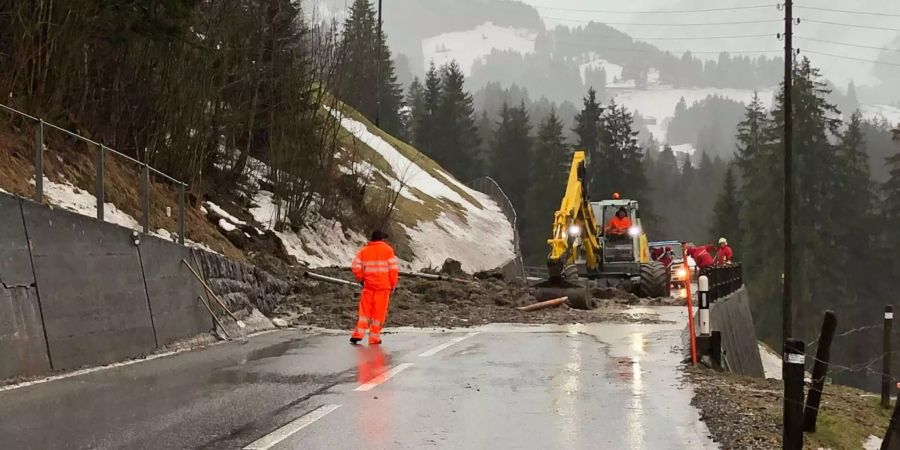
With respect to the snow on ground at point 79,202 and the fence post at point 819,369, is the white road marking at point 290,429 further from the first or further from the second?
A: the snow on ground at point 79,202

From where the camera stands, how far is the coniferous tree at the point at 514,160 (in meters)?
91.9

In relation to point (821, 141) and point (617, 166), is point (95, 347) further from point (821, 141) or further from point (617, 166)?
point (617, 166)

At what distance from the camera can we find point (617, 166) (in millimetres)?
89062

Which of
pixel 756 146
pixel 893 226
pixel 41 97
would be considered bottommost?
pixel 893 226

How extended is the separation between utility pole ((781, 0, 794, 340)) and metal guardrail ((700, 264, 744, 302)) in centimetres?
212

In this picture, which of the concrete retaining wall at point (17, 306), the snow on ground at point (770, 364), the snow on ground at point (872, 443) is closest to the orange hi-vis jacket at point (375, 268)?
the concrete retaining wall at point (17, 306)

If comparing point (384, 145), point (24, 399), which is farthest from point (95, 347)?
point (384, 145)

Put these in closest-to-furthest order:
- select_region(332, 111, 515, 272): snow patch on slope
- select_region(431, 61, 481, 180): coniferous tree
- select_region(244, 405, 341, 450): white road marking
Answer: select_region(244, 405, 341, 450): white road marking < select_region(332, 111, 515, 272): snow patch on slope < select_region(431, 61, 481, 180): coniferous tree

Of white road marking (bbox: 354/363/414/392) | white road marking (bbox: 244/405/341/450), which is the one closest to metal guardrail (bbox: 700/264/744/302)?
white road marking (bbox: 354/363/414/392)

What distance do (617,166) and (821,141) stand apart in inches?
1013

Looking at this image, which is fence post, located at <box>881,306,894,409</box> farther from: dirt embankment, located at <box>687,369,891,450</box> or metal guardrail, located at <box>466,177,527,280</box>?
metal guardrail, located at <box>466,177,527,280</box>

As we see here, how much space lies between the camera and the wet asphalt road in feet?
20.7

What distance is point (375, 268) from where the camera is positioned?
501 inches

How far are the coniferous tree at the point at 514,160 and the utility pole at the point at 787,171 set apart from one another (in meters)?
62.4
